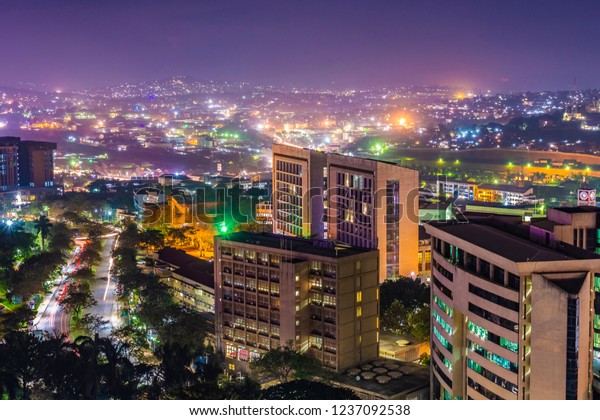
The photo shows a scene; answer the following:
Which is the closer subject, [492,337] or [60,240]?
[492,337]

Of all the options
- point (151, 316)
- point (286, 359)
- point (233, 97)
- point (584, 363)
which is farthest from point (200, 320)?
point (233, 97)

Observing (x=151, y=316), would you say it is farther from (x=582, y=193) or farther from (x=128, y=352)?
(x=582, y=193)

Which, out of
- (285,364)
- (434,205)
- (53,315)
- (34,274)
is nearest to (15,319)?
(53,315)

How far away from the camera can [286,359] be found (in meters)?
6.78

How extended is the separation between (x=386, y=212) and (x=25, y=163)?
1598cm

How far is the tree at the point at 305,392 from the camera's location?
5.88m

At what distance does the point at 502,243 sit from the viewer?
5.17m

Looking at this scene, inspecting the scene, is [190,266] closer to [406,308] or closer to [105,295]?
[105,295]

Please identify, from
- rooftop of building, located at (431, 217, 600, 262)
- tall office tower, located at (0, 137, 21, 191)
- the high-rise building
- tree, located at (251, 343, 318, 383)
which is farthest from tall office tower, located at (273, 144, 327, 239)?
tall office tower, located at (0, 137, 21, 191)

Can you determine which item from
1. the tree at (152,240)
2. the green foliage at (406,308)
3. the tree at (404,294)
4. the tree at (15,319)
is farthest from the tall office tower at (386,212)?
the tree at (15,319)

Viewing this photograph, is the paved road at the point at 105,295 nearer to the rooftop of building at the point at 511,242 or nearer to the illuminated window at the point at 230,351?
the illuminated window at the point at 230,351

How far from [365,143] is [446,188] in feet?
36.1

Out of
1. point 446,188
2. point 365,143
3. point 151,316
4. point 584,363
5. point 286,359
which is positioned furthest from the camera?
point 365,143

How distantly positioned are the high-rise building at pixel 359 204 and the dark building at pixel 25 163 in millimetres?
12820
